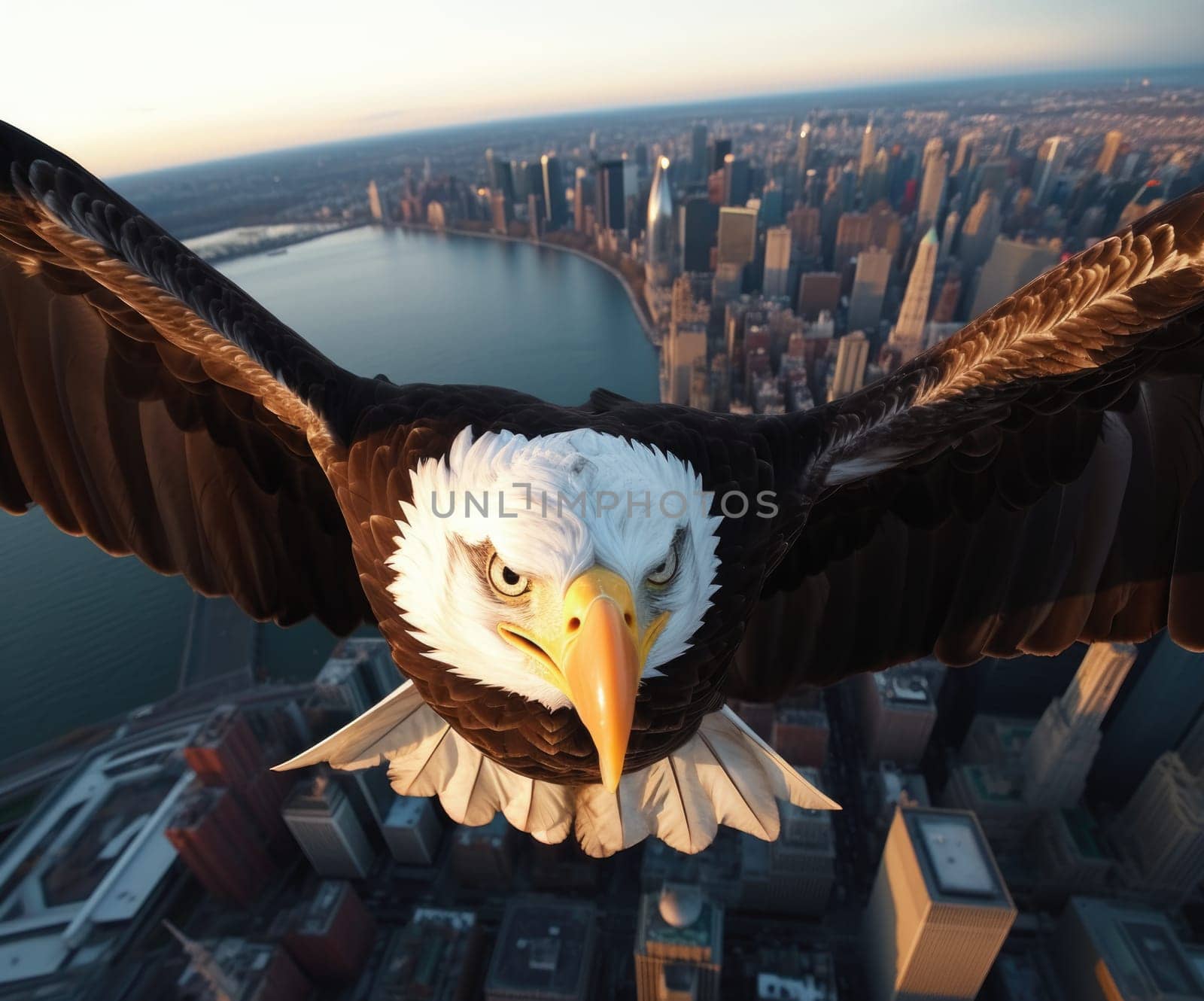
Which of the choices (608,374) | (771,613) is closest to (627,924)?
(771,613)

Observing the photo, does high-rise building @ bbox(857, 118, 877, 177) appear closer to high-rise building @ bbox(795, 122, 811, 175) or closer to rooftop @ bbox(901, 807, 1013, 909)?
high-rise building @ bbox(795, 122, 811, 175)

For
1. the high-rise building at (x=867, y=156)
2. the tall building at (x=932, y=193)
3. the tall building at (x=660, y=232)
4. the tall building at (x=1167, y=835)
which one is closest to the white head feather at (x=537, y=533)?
the tall building at (x=1167, y=835)

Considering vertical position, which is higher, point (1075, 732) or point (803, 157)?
point (803, 157)

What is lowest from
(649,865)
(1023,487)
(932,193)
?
(649,865)

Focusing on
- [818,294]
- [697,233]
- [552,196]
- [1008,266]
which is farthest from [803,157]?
[1008,266]

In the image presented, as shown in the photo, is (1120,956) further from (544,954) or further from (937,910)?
(544,954)

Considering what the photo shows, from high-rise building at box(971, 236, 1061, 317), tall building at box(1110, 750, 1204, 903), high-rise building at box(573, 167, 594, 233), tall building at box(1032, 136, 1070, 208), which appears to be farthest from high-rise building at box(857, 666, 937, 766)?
high-rise building at box(573, 167, 594, 233)
